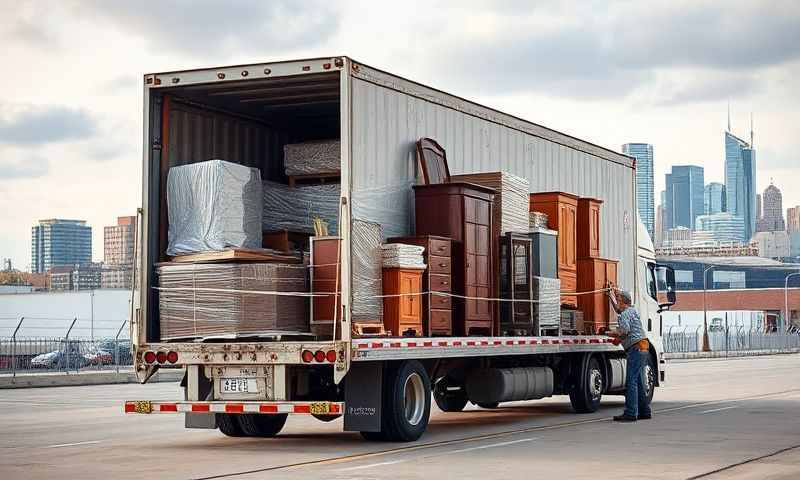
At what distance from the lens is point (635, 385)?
724 inches

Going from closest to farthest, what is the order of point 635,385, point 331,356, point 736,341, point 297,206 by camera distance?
point 331,356 → point 297,206 → point 635,385 → point 736,341

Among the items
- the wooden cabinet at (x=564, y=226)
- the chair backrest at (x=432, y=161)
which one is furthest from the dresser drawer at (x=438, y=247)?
the wooden cabinet at (x=564, y=226)

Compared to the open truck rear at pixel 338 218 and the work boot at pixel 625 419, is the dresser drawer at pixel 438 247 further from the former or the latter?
the work boot at pixel 625 419

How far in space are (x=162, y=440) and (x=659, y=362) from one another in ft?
32.8

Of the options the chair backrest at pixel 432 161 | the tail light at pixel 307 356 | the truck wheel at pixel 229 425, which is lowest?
the truck wheel at pixel 229 425

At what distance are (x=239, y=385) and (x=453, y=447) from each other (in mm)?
2441

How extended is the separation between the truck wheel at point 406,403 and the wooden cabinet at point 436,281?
58cm

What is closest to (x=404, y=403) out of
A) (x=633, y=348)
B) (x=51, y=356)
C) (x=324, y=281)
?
(x=324, y=281)

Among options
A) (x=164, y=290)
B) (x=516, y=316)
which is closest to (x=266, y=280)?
(x=164, y=290)

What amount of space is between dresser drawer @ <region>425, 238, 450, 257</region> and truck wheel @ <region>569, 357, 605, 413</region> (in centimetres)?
525

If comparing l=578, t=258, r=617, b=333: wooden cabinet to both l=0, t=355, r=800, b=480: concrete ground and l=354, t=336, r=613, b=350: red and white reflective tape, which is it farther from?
l=0, t=355, r=800, b=480: concrete ground

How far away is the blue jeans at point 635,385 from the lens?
59.5ft

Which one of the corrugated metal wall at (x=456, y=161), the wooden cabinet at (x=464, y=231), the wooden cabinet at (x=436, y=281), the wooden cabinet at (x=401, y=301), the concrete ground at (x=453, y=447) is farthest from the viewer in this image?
the wooden cabinet at (x=464, y=231)

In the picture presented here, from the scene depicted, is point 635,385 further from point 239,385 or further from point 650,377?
point 239,385
